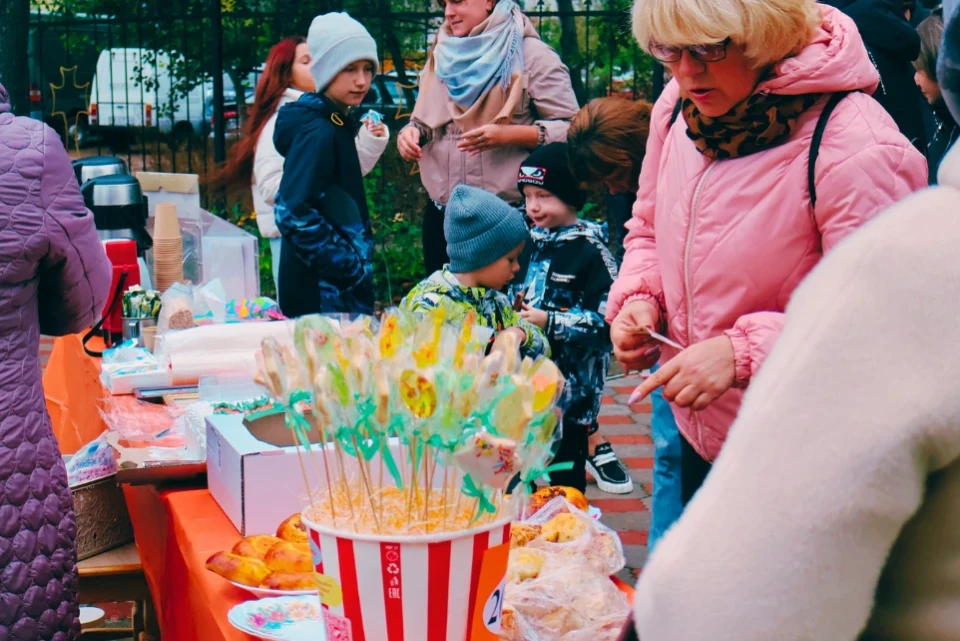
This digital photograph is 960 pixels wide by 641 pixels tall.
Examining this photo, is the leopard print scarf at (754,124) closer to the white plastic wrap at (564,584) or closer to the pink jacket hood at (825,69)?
the pink jacket hood at (825,69)

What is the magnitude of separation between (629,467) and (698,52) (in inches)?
129

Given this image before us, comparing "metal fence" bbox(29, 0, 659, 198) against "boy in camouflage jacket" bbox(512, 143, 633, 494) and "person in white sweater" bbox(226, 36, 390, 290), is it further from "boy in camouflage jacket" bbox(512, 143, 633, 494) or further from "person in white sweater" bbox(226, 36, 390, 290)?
"boy in camouflage jacket" bbox(512, 143, 633, 494)

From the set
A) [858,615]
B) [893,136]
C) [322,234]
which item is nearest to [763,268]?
[893,136]

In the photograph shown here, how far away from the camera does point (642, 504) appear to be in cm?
452

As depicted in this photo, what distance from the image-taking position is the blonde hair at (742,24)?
1.92 metres

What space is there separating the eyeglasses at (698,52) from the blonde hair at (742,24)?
16mm

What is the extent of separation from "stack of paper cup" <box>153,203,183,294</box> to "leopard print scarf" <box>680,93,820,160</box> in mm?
2569

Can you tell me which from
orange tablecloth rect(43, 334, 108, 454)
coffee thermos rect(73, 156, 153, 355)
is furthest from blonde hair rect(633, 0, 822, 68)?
coffee thermos rect(73, 156, 153, 355)

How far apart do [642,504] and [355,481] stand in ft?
10.4

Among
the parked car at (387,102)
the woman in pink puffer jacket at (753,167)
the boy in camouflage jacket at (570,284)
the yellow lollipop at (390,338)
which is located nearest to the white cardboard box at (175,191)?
the boy in camouflage jacket at (570,284)

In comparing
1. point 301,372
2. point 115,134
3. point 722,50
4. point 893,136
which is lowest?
point 115,134

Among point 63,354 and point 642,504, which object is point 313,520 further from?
point 642,504

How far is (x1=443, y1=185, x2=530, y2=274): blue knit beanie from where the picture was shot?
309 cm

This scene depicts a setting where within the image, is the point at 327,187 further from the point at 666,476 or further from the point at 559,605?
the point at 559,605
